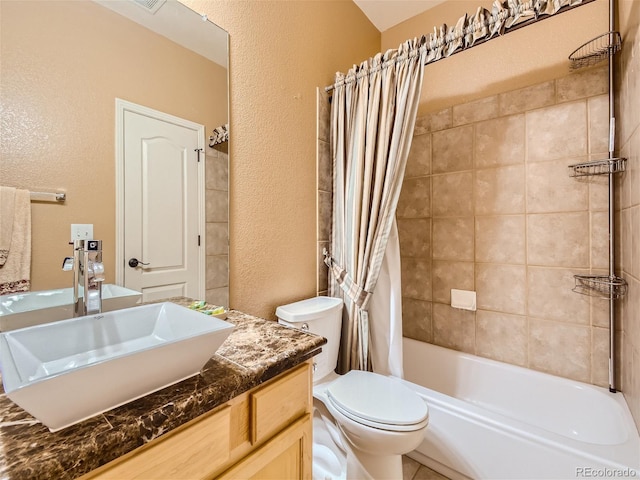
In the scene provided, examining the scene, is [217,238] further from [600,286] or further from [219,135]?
[600,286]

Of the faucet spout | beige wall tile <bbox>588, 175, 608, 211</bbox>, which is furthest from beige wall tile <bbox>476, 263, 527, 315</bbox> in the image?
the faucet spout

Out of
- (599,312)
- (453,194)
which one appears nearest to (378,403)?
(599,312)

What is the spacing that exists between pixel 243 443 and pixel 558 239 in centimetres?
187

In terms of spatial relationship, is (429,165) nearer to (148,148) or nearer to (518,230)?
(518,230)

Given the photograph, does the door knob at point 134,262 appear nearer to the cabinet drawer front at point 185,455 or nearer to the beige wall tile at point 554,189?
the cabinet drawer front at point 185,455

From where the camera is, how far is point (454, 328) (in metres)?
1.99

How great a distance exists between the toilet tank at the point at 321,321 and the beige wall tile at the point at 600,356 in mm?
1364

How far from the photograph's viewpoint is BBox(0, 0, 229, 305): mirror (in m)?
0.80

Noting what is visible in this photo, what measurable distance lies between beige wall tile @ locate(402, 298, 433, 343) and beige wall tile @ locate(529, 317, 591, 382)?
0.60 meters

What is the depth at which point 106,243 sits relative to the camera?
3.12 feet

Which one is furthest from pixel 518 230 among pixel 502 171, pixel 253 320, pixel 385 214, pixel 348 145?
pixel 253 320

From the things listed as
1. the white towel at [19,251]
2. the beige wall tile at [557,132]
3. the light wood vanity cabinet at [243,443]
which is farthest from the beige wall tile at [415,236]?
the white towel at [19,251]

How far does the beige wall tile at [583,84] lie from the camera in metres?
1.52

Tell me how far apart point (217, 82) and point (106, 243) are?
2.67 feet
